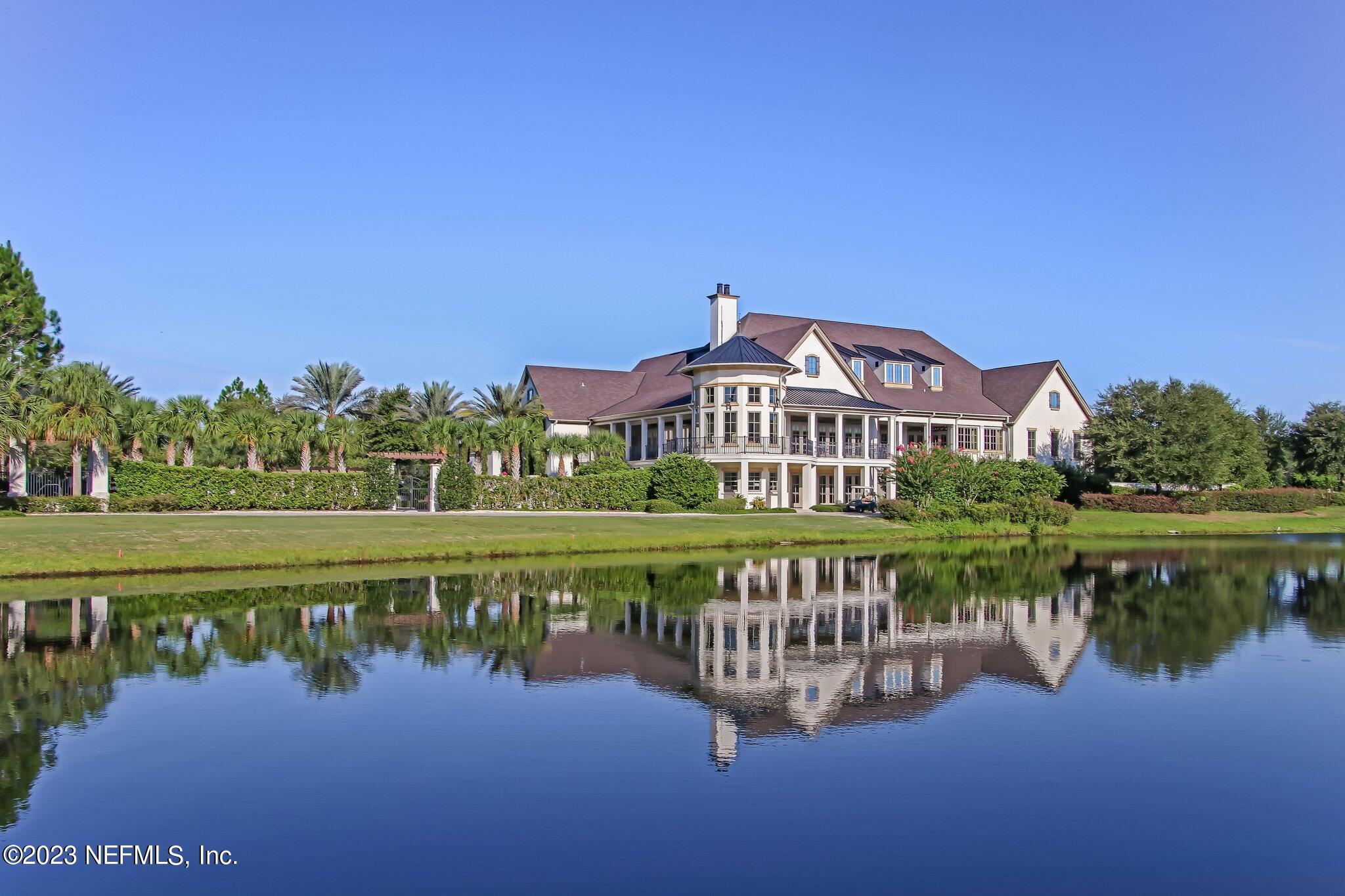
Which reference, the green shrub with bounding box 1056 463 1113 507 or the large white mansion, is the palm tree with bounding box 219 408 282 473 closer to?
the large white mansion

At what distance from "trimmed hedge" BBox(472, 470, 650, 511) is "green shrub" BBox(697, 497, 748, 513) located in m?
3.06

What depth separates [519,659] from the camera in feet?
55.4

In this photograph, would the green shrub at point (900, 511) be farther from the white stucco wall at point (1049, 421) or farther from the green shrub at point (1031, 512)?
the white stucco wall at point (1049, 421)

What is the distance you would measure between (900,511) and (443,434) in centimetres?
2226

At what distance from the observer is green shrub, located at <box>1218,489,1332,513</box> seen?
200 feet

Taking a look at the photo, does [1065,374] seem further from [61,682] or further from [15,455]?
[61,682]

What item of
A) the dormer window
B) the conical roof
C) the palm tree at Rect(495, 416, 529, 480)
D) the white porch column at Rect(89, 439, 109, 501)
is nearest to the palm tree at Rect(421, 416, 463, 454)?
the palm tree at Rect(495, 416, 529, 480)

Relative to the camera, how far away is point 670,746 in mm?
11984

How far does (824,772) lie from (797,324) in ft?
178

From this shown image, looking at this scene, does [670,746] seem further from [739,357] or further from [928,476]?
[739,357]

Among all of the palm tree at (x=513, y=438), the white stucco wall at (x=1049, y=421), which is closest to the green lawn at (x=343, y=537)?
the palm tree at (x=513, y=438)

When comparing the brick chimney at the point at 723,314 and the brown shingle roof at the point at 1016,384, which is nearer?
the brick chimney at the point at 723,314

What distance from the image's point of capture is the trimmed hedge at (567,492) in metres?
47.7

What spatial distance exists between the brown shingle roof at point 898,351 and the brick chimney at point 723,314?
8.58 ft
